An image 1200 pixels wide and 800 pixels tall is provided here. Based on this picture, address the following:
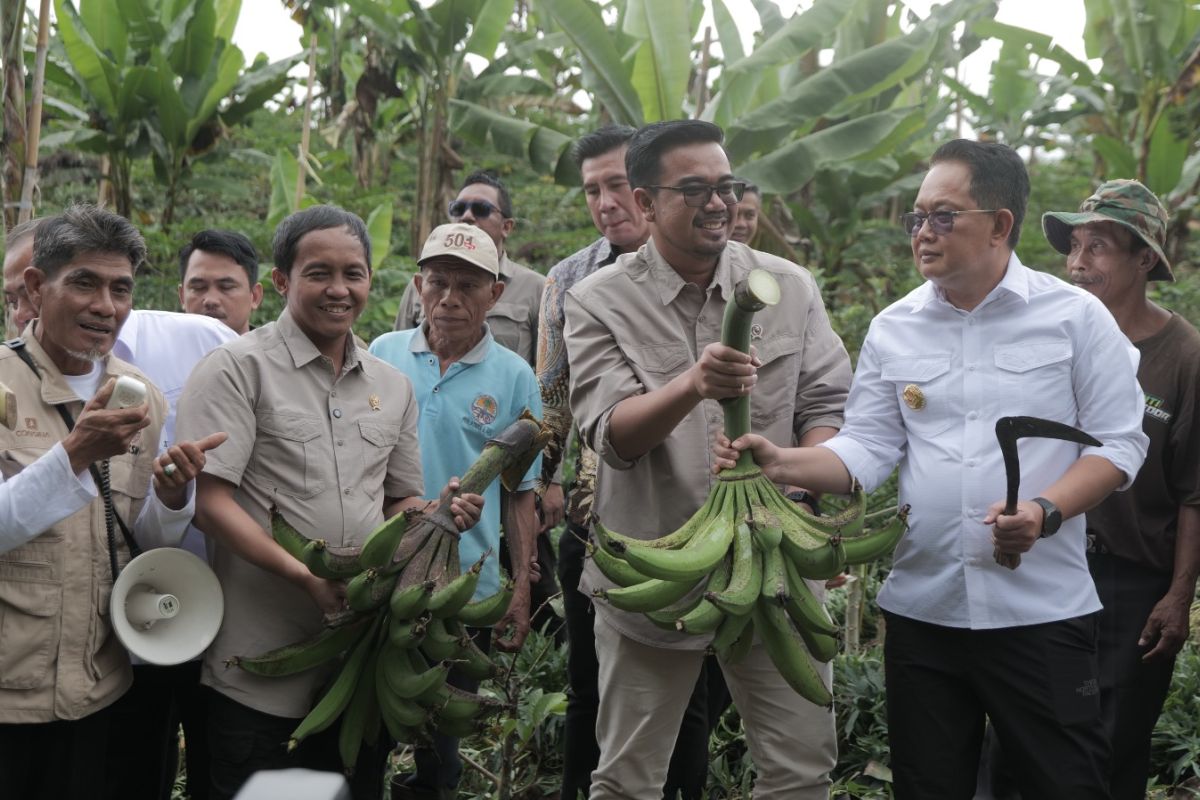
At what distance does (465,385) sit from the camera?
4.02m

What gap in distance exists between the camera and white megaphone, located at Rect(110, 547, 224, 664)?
292 cm

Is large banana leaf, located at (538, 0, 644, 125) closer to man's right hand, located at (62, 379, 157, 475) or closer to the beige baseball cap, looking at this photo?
the beige baseball cap

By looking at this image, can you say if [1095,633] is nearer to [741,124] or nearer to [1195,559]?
[1195,559]

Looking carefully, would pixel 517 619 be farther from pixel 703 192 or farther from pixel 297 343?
pixel 703 192

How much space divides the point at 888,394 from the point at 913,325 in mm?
209

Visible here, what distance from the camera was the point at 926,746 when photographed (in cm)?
302

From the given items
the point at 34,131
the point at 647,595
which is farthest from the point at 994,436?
the point at 34,131

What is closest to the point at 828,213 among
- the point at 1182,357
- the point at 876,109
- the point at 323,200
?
the point at 876,109

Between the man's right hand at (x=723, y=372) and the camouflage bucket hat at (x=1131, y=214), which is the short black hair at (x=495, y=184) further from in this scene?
the man's right hand at (x=723, y=372)

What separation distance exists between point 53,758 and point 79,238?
1.34 meters

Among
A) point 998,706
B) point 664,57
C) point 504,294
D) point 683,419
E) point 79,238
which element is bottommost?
point 998,706

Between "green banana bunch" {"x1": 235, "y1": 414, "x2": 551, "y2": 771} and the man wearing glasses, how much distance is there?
5.61ft

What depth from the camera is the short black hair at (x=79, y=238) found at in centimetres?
296

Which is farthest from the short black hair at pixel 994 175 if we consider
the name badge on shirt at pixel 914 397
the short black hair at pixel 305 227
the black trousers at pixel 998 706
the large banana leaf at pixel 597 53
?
the large banana leaf at pixel 597 53
